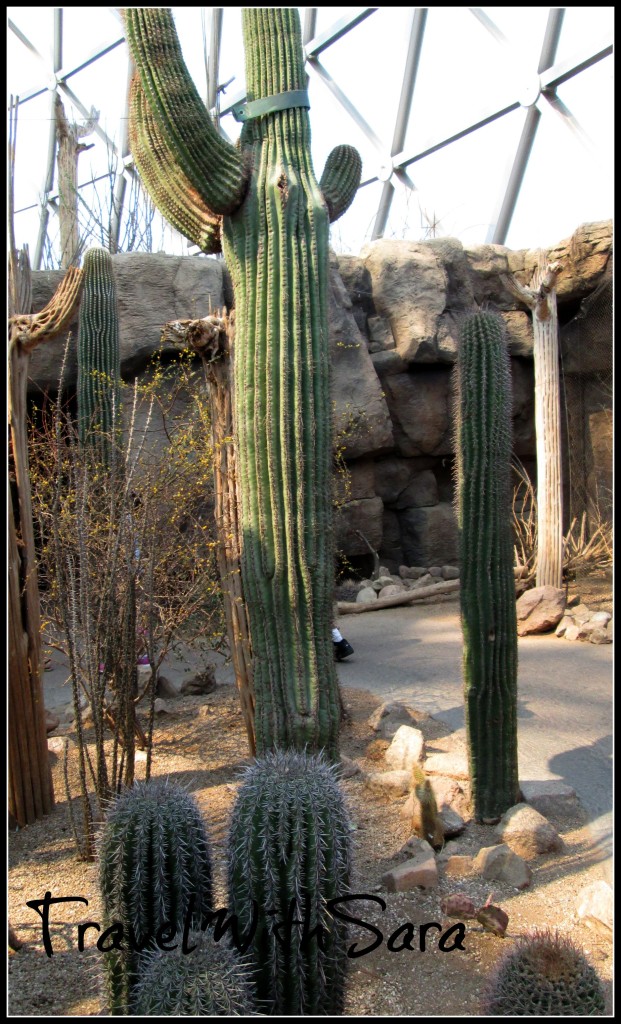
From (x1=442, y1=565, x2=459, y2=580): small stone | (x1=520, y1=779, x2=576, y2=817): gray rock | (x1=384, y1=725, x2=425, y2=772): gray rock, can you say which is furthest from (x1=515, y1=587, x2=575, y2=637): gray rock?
(x1=520, y1=779, x2=576, y2=817): gray rock

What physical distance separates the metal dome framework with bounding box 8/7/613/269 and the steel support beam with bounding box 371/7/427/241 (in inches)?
0.5

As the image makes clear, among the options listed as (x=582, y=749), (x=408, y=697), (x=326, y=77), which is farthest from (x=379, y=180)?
(x=582, y=749)

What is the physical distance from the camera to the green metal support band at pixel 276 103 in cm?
372

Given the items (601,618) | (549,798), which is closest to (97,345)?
(549,798)

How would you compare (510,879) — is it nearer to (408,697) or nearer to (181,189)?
(408,697)

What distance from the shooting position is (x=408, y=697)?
5.91m

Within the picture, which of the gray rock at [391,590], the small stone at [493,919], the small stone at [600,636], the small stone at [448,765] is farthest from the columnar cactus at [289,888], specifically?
the gray rock at [391,590]

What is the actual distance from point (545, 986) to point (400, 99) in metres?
11.6

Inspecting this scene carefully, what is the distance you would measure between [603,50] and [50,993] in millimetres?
9823

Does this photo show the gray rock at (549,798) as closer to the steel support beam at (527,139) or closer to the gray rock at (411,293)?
the gray rock at (411,293)

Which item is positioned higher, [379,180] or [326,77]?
[326,77]

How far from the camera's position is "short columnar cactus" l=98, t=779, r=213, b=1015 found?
2350 mm

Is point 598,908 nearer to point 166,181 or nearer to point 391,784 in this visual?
point 391,784

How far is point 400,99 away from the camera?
37.3 feet
